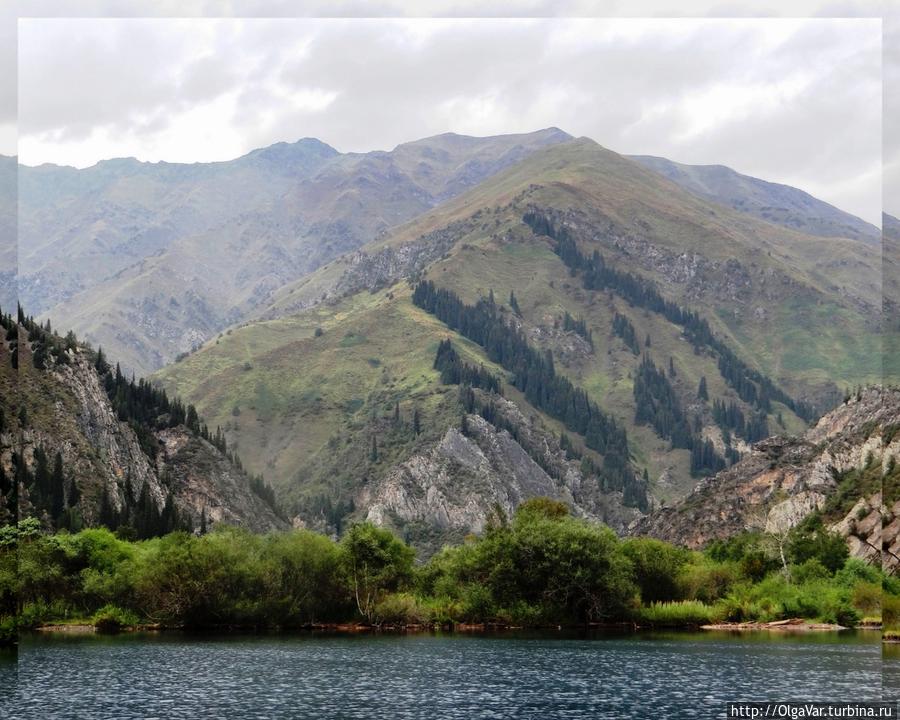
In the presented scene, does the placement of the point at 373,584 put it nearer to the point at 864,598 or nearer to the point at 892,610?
the point at 864,598

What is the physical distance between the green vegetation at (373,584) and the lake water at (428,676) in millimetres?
12442

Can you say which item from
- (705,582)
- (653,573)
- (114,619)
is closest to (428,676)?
(114,619)

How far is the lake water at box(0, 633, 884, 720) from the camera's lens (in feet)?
225

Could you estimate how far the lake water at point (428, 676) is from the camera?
225 feet

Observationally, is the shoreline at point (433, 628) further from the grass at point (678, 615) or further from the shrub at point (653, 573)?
the shrub at point (653, 573)

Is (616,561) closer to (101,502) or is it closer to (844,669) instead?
(844,669)

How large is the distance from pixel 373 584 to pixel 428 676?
5075 cm

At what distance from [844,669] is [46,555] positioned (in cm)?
9036

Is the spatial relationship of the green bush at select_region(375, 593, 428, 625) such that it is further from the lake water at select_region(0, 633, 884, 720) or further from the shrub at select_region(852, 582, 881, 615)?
the shrub at select_region(852, 582, 881, 615)

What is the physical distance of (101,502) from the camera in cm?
18450

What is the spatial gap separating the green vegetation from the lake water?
12.4m

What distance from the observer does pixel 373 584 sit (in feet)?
441

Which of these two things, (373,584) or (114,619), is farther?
(373,584)

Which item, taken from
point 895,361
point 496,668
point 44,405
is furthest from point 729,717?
point 44,405
